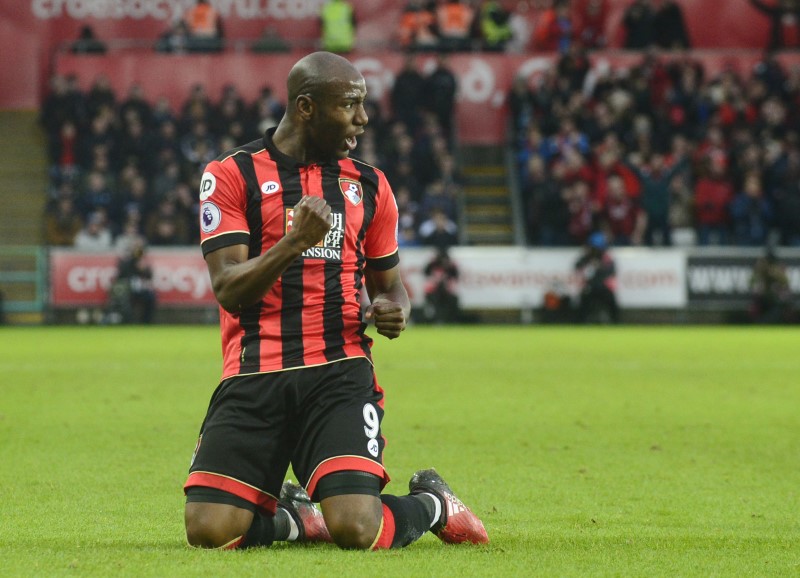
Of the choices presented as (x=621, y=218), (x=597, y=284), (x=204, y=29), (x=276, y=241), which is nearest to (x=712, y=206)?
(x=621, y=218)

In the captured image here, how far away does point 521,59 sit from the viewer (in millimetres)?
27688

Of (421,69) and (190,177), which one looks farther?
(421,69)

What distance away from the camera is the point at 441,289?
22266 millimetres

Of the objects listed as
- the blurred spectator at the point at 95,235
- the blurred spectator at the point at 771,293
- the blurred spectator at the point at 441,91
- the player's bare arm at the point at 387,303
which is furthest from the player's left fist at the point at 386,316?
the blurred spectator at the point at 441,91

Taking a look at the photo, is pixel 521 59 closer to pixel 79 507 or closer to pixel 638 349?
pixel 638 349

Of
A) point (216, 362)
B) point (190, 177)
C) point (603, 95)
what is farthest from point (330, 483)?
point (603, 95)

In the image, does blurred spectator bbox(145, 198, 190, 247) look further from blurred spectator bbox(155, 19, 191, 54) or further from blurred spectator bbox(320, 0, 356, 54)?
blurred spectator bbox(320, 0, 356, 54)

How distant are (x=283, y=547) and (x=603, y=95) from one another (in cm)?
2201

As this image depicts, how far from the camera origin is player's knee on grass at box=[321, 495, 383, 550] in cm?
494

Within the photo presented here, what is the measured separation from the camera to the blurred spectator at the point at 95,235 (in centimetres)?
2270

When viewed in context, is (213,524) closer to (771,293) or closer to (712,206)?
(771,293)

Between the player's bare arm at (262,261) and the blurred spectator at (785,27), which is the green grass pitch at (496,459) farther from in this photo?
the blurred spectator at (785,27)

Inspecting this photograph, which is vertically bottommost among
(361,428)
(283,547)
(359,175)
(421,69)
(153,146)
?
(283,547)

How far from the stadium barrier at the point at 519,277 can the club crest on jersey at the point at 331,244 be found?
16.8 m
